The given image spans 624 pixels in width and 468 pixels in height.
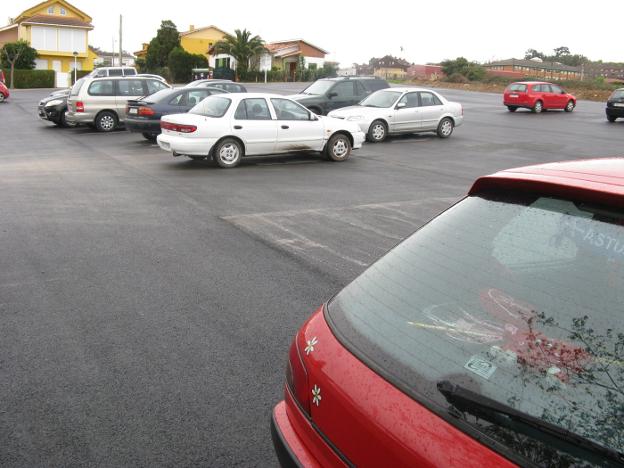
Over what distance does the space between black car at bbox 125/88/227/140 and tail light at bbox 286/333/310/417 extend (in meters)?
17.0

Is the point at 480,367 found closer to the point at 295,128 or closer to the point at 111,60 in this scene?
the point at 295,128

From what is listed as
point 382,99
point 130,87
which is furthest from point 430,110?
point 130,87

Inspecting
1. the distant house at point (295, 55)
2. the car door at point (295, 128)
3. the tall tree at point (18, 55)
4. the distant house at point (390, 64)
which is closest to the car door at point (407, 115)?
the car door at point (295, 128)

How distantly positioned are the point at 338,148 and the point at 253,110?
2418 mm

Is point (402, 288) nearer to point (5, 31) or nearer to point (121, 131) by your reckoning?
point (121, 131)

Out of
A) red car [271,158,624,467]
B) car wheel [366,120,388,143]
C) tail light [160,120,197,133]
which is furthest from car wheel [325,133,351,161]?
red car [271,158,624,467]

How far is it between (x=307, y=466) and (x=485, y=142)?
2028cm

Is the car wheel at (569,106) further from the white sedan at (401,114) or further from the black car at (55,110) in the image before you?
the black car at (55,110)

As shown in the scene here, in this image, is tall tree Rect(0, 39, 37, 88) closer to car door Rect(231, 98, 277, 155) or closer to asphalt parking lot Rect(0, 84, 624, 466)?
car door Rect(231, 98, 277, 155)

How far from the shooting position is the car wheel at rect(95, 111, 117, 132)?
22172 millimetres

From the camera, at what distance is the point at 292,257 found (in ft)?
23.9

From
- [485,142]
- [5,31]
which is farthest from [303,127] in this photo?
[5,31]

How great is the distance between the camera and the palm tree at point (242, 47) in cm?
7531

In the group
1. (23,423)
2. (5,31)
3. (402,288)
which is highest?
(5,31)
